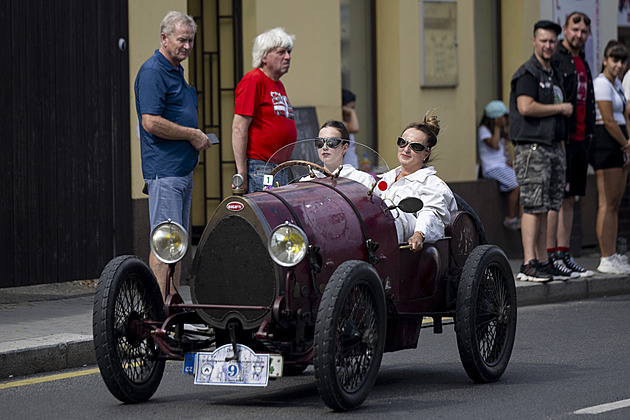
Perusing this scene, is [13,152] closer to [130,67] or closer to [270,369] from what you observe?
[130,67]

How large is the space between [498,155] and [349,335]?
8.85m

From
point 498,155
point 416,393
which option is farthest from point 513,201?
point 416,393

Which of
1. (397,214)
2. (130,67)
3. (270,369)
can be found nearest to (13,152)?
(130,67)

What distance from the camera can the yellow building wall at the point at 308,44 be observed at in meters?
12.4

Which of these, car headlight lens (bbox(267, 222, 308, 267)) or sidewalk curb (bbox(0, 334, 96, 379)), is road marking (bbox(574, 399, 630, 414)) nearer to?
car headlight lens (bbox(267, 222, 308, 267))

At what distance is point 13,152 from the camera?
10156mm

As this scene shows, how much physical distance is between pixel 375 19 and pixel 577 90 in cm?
301

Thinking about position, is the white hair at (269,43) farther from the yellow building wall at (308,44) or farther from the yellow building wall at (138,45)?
the yellow building wall at (308,44)

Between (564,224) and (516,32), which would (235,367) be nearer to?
(564,224)

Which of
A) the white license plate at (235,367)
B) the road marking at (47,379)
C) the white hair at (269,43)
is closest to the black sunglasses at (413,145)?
the white hair at (269,43)

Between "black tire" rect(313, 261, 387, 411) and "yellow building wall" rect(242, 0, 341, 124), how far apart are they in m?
6.73

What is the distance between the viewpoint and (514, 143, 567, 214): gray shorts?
1112 cm

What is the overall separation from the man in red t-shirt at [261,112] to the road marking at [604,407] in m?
3.25

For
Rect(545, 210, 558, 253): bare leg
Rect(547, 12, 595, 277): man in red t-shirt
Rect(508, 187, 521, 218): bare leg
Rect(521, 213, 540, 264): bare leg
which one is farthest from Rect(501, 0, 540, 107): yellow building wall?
Rect(521, 213, 540, 264): bare leg
